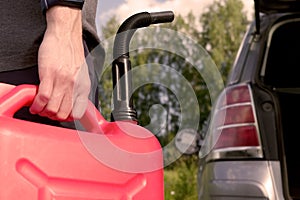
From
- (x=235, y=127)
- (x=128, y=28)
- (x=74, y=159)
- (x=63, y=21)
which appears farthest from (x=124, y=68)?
(x=235, y=127)

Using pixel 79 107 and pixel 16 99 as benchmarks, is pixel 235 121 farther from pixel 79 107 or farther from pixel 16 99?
pixel 16 99

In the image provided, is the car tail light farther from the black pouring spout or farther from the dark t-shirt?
the dark t-shirt

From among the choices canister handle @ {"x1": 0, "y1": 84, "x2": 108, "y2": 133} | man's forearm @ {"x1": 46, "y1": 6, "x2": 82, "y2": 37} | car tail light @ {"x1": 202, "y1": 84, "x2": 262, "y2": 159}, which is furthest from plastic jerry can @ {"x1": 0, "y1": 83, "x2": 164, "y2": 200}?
car tail light @ {"x1": 202, "y1": 84, "x2": 262, "y2": 159}

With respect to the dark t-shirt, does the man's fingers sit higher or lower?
lower

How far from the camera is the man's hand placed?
1.41 m

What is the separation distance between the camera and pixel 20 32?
163cm

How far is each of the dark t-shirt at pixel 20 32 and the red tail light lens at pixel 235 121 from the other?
1.42 m

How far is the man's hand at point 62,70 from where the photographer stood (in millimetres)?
1411

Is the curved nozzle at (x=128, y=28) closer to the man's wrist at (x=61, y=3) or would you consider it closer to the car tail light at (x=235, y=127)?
the man's wrist at (x=61, y=3)

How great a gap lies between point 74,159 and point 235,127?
162 centimetres

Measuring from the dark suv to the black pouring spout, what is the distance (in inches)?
44.2

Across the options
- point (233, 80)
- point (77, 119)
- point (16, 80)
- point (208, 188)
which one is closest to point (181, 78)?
point (77, 119)

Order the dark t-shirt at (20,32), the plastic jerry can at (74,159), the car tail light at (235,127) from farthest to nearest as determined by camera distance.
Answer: the car tail light at (235,127) < the dark t-shirt at (20,32) < the plastic jerry can at (74,159)

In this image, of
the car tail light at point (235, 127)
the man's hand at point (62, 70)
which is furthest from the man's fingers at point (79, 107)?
the car tail light at point (235, 127)
